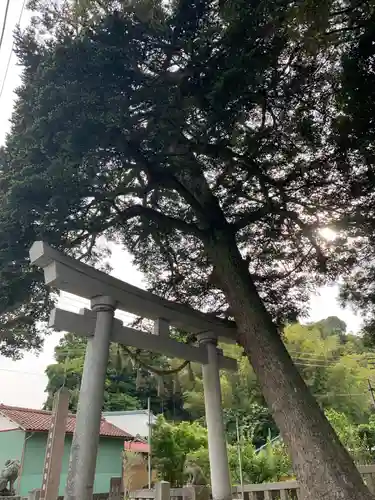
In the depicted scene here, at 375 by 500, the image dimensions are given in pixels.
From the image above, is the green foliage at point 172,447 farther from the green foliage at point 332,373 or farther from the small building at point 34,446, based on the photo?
the green foliage at point 332,373

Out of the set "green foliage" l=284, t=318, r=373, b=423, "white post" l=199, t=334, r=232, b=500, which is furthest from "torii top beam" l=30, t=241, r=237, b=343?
"green foliage" l=284, t=318, r=373, b=423

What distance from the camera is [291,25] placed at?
11.1ft

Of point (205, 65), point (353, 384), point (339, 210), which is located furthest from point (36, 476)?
point (353, 384)

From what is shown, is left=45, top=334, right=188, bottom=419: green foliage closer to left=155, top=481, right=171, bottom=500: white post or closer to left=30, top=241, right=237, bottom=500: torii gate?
left=30, top=241, right=237, bottom=500: torii gate

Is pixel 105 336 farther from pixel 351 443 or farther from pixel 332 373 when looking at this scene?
pixel 332 373

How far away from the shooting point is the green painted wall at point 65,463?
33.9ft

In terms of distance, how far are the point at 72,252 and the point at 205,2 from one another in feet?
11.6

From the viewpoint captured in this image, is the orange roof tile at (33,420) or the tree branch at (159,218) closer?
the tree branch at (159,218)

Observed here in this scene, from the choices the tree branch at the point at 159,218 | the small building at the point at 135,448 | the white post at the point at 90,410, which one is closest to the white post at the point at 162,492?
the white post at the point at 90,410

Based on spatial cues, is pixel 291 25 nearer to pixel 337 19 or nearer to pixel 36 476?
pixel 337 19

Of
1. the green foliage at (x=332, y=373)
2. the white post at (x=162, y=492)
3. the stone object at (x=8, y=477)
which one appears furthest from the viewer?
the green foliage at (x=332, y=373)

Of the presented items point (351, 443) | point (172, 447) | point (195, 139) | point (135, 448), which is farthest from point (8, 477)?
point (195, 139)

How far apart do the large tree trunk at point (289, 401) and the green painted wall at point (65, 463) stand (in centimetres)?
797

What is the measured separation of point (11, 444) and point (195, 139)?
11.1 m
